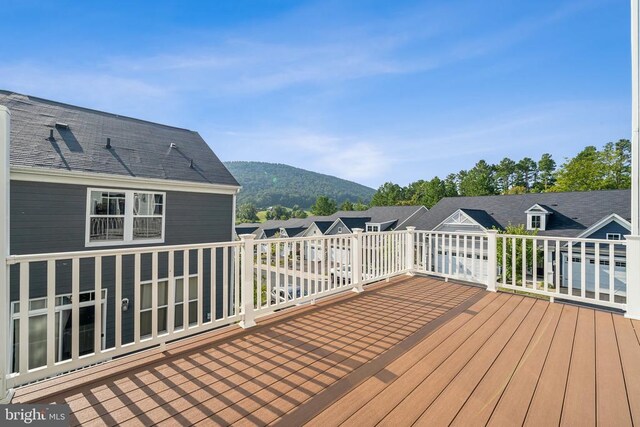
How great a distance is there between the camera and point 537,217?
17.0 m

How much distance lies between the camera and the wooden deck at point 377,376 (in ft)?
5.04

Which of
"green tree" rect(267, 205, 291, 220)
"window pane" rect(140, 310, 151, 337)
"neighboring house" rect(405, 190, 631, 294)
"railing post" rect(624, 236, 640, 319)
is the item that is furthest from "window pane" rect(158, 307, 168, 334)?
"green tree" rect(267, 205, 291, 220)

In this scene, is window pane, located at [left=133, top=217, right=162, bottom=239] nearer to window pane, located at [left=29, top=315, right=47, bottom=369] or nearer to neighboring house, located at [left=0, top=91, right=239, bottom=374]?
neighboring house, located at [left=0, top=91, right=239, bottom=374]

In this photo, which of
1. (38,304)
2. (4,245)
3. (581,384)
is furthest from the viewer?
(38,304)

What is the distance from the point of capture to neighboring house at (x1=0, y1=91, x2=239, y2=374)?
572 cm

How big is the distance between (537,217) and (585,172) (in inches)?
591

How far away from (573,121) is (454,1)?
10371 mm

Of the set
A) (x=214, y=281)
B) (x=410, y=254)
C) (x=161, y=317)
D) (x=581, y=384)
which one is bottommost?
(x=161, y=317)

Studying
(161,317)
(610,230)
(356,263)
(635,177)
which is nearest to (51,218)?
(161,317)

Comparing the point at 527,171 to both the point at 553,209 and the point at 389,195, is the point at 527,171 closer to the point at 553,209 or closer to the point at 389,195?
the point at 389,195

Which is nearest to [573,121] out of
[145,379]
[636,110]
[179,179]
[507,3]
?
[507,3]

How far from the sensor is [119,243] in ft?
22.1

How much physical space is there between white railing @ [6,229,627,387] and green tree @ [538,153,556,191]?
41.3 metres

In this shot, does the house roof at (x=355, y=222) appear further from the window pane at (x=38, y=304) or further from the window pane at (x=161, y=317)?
the window pane at (x=38, y=304)
